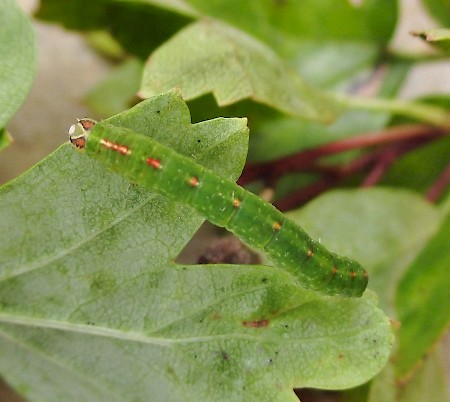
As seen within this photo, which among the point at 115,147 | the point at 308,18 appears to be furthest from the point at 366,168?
the point at 115,147

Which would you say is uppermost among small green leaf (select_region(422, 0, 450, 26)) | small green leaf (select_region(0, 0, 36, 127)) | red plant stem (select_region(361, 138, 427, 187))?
small green leaf (select_region(0, 0, 36, 127))

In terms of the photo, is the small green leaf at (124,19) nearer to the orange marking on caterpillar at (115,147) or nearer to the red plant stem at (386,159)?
the orange marking on caterpillar at (115,147)

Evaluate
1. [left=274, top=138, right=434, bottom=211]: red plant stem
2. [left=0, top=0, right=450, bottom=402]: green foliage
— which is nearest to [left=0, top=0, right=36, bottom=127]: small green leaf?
[left=0, top=0, right=450, bottom=402]: green foliage

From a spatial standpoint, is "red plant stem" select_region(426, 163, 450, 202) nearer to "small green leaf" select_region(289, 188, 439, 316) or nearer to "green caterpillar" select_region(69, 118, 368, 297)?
"small green leaf" select_region(289, 188, 439, 316)

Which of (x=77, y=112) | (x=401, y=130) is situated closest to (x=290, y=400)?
(x=401, y=130)

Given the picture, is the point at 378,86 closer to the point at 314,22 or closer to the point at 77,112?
the point at 314,22

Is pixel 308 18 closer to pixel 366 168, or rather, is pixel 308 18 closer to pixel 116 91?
pixel 366 168
